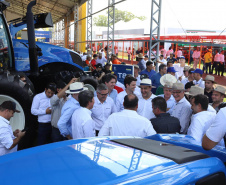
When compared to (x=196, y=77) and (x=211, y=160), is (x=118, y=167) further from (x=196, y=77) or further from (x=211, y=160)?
(x=196, y=77)

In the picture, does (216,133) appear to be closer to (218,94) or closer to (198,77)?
(218,94)

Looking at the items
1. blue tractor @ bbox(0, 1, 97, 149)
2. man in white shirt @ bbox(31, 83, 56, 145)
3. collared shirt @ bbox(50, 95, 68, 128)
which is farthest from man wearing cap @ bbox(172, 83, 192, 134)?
blue tractor @ bbox(0, 1, 97, 149)

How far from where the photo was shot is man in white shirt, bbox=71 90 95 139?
3457 millimetres

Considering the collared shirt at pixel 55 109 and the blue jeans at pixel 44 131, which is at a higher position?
the collared shirt at pixel 55 109

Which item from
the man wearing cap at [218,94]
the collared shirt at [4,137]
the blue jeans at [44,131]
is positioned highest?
the man wearing cap at [218,94]

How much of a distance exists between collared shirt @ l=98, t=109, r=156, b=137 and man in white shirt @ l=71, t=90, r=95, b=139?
0.23 meters

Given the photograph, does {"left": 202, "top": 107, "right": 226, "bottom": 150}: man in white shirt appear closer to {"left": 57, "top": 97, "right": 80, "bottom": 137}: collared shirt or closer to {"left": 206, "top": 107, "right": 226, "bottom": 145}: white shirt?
{"left": 206, "top": 107, "right": 226, "bottom": 145}: white shirt

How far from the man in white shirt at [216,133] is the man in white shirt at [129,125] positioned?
2.97 feet

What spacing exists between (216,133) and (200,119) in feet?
3.51

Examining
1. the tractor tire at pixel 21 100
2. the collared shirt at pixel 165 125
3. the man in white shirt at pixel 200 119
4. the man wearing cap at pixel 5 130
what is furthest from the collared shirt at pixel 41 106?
the man in white shirt at pixel 200 119

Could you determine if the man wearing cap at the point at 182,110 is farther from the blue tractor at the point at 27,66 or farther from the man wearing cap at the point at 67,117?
the blue tractor at the point at 27,66

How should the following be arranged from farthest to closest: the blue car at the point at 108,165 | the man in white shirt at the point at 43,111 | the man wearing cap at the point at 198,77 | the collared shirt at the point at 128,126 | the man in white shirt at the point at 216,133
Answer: the man wearing cap at the point at 198,77 → the man in white shirt at the point at 43,111 → the collared shirt at the point at 128,126 → the man in white shirt at the point at 216,133 → the blue car at the point at 108,165

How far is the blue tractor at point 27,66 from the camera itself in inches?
192

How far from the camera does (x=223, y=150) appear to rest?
235 centimetres
